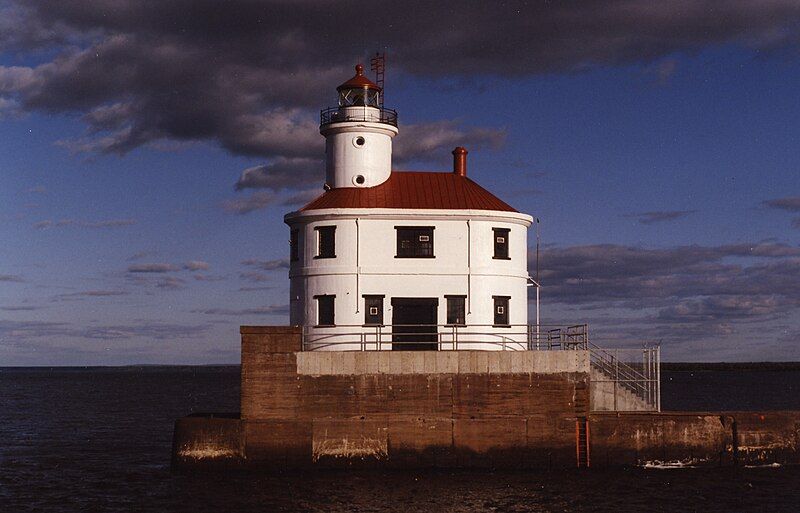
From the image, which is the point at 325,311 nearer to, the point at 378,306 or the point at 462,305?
the point at 378,306

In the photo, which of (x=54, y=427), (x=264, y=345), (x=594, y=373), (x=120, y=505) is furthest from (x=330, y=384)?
(x=54, y=427)

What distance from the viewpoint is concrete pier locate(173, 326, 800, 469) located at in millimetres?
32250

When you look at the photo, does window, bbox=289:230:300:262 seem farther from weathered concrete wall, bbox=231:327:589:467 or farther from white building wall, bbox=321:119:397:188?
weathered concrete wall, bbox=231:327:589:467

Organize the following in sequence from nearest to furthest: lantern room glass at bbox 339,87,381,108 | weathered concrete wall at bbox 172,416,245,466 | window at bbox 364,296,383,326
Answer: weathered concrete wall at bbox 172,416,245,466 < window at bbox 364,296,383,326 < lantern room glass at bbox 339,87,381,108

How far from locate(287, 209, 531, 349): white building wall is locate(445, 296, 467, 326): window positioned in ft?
0.54

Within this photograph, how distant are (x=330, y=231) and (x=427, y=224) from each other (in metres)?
3.71

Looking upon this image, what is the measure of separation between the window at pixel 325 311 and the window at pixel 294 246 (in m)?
2.23

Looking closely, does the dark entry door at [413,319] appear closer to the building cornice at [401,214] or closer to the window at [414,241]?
the window at [414,241]

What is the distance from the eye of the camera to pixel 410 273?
3647 centimetres

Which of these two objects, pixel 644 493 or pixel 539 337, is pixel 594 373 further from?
pixel 644 493

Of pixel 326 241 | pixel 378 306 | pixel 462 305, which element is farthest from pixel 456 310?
pixel 326 241

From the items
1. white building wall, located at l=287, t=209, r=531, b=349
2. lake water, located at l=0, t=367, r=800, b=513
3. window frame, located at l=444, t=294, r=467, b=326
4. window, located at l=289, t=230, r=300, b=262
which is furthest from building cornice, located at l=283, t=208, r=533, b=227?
lake water, located at l=0, t=367, r=800, b=513

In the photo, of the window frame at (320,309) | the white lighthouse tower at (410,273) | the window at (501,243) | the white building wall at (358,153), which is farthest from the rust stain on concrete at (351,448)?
the white building wall at (358,153)

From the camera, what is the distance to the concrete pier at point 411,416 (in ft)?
106
